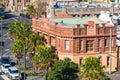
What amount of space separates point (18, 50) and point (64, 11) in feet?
155

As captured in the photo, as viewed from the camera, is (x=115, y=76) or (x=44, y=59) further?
(x=115, y=76)

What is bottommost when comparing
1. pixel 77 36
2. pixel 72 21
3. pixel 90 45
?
pixel 90 45

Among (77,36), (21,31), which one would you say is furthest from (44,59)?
(21,31)

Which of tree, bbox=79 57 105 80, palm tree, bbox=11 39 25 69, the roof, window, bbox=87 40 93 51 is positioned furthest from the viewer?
the roof

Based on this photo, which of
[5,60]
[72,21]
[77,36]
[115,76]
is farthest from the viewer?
[5,60]

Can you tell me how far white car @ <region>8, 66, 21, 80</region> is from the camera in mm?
73438

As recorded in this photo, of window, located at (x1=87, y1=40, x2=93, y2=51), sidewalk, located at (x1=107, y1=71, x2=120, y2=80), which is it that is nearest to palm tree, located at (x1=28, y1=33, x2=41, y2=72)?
window, located at (x1=87, y1=40, x2=93, y2=51)

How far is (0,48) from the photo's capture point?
339ft

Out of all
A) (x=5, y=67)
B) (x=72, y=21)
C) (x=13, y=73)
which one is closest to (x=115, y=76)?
(x=13, y=73)

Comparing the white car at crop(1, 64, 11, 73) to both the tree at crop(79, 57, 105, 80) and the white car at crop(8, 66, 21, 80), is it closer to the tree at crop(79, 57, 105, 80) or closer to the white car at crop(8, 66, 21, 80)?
the white car at crop(8, 66, 21, 80)

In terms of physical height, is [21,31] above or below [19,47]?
above

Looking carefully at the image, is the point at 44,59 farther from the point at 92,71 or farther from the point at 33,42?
the point at 92,71

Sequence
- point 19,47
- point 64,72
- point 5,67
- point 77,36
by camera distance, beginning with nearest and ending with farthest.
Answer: point 64,72 → point 77,36 → point 19,47 → point 5,67

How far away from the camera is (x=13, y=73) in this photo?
246ft
